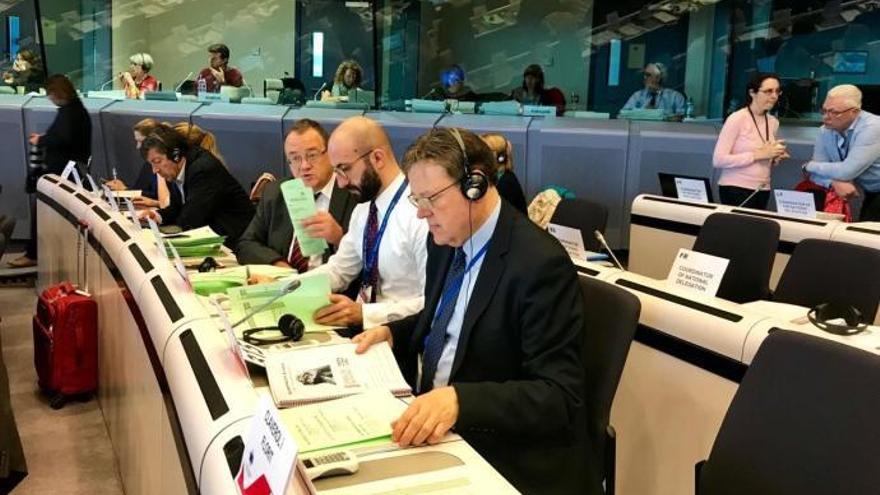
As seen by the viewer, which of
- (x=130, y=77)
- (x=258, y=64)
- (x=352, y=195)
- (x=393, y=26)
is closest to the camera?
(x=352, y=195)

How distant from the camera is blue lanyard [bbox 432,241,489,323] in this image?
191 cm

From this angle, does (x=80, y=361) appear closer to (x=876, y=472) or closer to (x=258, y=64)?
(x=876, y=472)

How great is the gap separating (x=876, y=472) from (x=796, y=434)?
0.17 m

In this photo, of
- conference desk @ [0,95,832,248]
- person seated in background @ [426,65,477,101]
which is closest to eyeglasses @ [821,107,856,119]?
conference desk @ [0,95,832,248]

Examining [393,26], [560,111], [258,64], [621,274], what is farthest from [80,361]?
[258,64]

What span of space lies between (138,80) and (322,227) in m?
6.91

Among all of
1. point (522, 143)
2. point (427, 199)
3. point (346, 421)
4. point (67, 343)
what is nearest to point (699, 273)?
point (427, 199)

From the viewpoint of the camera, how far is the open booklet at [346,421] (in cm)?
144

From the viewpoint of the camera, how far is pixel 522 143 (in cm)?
727

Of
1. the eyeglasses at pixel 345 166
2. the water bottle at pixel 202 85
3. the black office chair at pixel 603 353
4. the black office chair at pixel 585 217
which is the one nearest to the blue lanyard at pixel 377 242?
the eyeglasses at pixel 345 166

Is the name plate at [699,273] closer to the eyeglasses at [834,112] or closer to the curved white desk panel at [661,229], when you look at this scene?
the curved white desk panel at [661,229]

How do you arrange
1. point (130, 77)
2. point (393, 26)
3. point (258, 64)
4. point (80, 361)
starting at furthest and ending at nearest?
point (258, 64) < point (393, 26) < point (130, 77) < point (80, 361)

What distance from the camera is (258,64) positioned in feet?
38.0

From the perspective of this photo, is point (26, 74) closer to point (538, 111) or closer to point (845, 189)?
point (538, 111)
